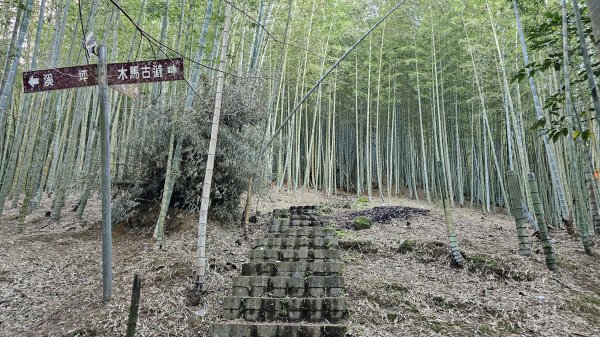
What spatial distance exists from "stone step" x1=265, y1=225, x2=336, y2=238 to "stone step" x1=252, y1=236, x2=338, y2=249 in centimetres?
16

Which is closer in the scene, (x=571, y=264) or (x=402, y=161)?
(x=571, y=264)

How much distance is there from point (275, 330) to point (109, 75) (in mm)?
2179

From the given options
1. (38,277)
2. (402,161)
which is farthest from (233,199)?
(402,161)

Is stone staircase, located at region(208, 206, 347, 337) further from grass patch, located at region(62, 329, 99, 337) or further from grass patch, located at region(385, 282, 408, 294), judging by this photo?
grass patch, located at region(62, 329, 99, 337)

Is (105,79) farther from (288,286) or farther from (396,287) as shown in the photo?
(396,287)

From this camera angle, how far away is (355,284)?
3102 mm

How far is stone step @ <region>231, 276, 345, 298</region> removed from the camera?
2814mm

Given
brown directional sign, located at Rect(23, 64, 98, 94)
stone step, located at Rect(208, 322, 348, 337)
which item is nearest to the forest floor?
stone step, located at Rect(208, 322, 348, 337)

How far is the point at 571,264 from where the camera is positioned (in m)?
3.42

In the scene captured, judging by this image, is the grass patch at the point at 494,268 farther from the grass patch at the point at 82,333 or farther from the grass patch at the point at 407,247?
the grass patch at the point at 82,333

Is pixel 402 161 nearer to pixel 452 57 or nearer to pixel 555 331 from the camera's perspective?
pixel 452 57

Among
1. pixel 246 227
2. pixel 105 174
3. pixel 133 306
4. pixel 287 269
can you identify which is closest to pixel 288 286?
pixel 287 269

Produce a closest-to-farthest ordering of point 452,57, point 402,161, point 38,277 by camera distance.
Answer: point 38,277
point 452,57
point 402,161

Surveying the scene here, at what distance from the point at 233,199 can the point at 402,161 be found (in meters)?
8.50
